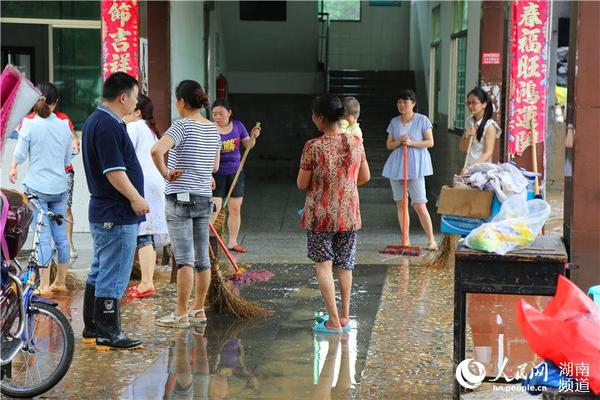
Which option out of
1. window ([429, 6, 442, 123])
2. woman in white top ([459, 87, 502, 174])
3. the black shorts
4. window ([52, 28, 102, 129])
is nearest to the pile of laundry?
woman in white top ([459, 87, 502, 174])

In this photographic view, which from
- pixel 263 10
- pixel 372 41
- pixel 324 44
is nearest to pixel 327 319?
pixel 263 10

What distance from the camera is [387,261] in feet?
32.5

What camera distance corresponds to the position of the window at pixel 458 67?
13445mm

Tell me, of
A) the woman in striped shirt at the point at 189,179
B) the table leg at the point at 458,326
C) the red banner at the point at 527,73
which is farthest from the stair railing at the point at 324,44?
the table leg at the point at 458,326

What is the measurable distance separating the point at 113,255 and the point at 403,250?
4.57 meters

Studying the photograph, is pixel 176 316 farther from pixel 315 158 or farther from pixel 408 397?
pixel 408 397

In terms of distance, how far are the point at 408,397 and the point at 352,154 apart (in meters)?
1.88

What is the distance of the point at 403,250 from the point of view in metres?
10.2

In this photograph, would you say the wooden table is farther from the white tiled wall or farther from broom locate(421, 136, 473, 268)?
the white tiled wall

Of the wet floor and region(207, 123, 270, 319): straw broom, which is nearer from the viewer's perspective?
the wet floor

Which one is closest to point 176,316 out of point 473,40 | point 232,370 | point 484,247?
point 232,370

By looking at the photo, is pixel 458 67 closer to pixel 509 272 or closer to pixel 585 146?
pixel 585 146

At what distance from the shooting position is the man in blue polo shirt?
614cm

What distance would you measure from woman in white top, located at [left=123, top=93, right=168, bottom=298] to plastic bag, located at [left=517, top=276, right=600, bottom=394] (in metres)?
4.08
